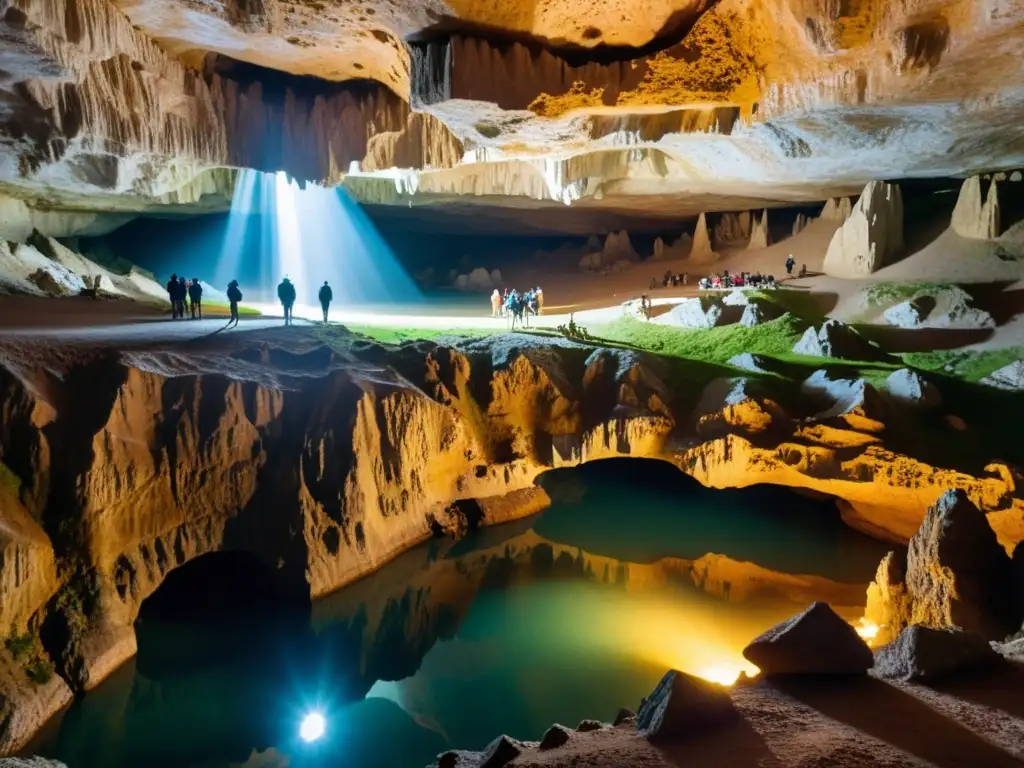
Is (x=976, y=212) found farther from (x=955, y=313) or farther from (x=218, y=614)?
(x=218, y=614)

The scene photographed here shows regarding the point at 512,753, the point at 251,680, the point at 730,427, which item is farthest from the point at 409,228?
the point at 512,753

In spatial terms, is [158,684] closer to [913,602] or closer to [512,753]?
[512,753]

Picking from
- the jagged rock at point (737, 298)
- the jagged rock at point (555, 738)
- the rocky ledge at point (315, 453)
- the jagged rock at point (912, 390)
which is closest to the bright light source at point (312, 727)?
the rocky ledge at point (315, 453)

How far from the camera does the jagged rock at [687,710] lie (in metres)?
5.43

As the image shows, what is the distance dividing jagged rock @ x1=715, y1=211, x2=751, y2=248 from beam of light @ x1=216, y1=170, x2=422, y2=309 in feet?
47.8

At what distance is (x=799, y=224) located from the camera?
28531mm

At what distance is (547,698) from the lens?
431 inches

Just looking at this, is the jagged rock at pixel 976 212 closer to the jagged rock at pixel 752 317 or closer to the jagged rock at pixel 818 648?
the jagged rock at pixel 752 317

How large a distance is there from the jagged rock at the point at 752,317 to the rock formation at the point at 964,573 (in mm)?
11100

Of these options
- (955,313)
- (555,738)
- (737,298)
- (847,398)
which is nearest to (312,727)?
(555,738)

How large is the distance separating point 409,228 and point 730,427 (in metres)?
26.2

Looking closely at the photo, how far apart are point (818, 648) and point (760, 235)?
2537cm

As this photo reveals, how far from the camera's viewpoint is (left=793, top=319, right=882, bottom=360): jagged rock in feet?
59.5

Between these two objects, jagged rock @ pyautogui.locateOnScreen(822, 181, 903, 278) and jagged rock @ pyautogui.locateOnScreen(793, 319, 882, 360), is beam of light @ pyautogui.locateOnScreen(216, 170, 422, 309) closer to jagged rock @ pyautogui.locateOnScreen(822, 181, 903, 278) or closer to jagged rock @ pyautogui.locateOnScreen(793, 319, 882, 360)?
jagged rock @ pyautogui.locateOnScreen(822, 181, 903, 278)
